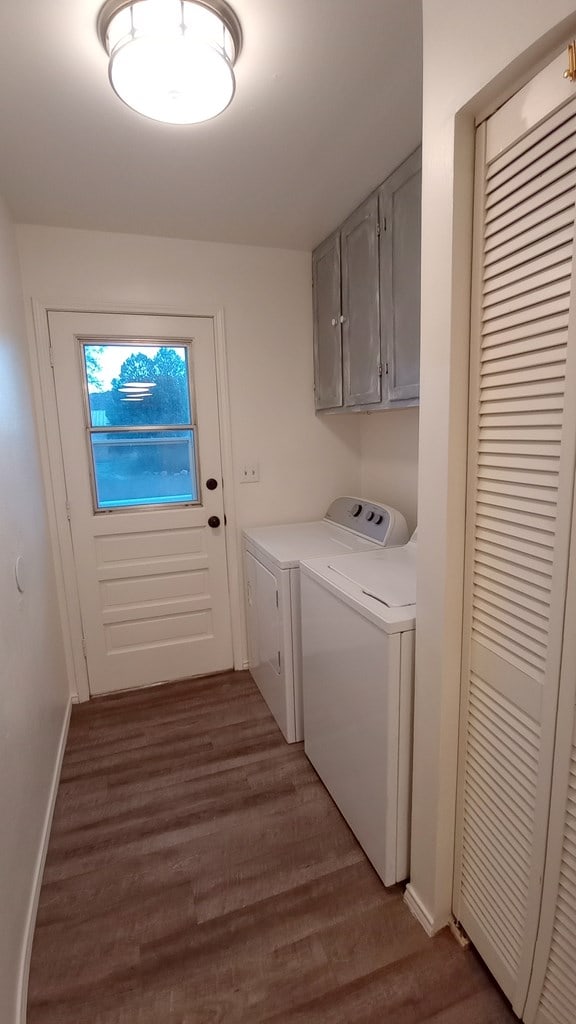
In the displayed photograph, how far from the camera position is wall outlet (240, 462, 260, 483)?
2717 millimetres

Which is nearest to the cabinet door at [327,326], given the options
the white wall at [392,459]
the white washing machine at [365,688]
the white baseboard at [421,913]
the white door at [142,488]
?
the white wall at [392,459]

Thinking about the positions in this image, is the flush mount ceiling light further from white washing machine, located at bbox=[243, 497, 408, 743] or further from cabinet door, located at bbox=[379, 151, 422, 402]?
white washing machine, located at bbox=[243, 497, 408, 743]

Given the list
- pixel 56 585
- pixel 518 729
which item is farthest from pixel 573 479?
pixel 56 585

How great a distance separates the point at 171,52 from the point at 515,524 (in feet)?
4.71

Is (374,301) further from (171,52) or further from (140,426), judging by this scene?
(140,426)

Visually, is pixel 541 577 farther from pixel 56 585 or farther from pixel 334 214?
pixel 56 585

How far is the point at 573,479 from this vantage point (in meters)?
0.85

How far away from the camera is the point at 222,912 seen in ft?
4.80

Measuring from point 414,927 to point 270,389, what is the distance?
2399 mm

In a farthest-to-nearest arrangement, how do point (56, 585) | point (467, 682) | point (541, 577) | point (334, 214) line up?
point (56, 585)
point (334, 214)
point (467, 682)
point (541, 577)

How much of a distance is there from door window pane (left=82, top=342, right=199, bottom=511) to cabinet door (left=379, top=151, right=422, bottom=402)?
117 centimetres

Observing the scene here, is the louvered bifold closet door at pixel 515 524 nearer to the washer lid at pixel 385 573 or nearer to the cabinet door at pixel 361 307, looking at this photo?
A: the washer lid at pixel 385 573

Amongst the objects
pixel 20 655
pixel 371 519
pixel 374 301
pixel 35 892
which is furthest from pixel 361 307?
pixel 35 892

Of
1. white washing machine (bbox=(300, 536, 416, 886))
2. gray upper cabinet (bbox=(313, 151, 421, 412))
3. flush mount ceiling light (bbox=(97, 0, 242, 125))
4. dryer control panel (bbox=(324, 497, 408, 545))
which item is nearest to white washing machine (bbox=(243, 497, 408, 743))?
dryer control panel (bbox=(324, 497, 408, 545))
